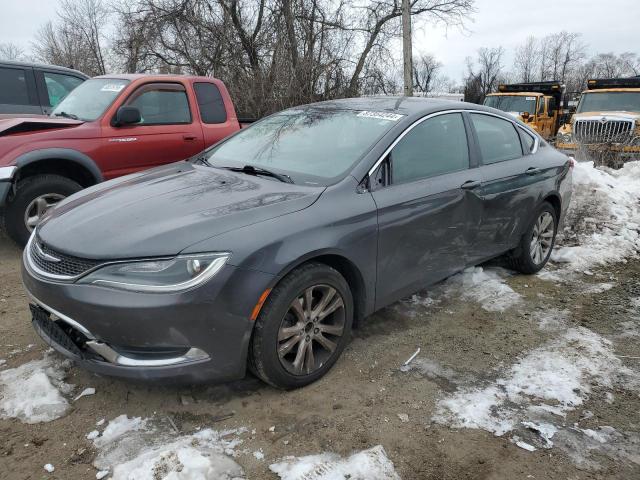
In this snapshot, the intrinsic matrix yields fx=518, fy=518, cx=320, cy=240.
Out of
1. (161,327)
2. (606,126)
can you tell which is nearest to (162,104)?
(161,327)

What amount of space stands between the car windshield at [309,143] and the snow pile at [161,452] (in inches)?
64.4

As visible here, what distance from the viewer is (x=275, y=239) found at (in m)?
2.75

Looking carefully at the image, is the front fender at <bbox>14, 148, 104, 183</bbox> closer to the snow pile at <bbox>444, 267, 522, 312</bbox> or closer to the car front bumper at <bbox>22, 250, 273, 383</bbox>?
the car front bumper at <bbox>22, 250, 273, 383</bbox>

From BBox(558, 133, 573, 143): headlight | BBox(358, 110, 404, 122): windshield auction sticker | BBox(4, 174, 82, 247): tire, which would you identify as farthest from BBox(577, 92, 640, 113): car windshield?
BBox(4, 174, 82, 247): tire

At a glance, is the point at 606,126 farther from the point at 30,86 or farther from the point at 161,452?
the point at 161,452

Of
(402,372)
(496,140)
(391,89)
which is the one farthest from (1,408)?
(391,89)

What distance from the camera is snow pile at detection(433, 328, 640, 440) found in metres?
2.86

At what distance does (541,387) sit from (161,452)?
2.22m

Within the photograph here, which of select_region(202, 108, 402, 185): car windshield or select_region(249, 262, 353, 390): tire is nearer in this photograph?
select_region(249, 262, 353, 390): tire

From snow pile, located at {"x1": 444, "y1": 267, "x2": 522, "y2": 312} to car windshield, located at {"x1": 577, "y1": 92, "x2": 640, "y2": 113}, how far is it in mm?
10837

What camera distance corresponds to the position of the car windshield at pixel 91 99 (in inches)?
223

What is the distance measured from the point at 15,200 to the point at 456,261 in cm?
411

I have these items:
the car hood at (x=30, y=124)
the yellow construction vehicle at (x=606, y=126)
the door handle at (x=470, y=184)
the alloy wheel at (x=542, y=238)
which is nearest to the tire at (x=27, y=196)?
the car hood at (x=30, y=124)

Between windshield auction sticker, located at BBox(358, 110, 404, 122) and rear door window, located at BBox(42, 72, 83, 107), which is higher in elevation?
rear door window, located at BBox(42, 72, 83, 107)
